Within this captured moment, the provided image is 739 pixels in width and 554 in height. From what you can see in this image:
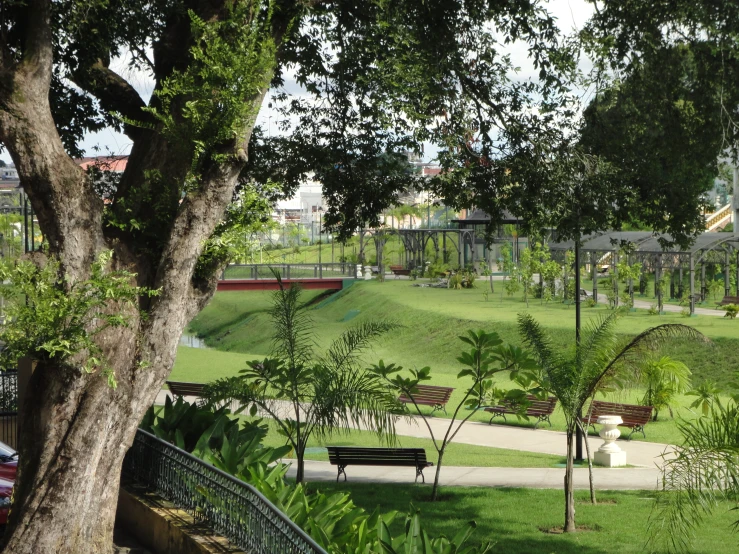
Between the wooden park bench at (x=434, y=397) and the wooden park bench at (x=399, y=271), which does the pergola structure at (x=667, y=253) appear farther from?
the wooden park bench at (x=399, y=271)

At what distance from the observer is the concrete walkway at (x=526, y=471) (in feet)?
42.5

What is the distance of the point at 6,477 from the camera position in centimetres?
848

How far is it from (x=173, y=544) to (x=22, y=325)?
2.05 m

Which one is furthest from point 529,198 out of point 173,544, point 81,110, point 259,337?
point 259,337

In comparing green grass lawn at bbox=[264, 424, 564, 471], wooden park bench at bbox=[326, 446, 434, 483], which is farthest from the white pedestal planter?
wooden park bench at bbox=[326, 446, 434, 483]

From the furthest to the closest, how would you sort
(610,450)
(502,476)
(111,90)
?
(610,450) < (502,476) < (111,90)

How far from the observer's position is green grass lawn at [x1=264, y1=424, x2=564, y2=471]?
14534 millimetres

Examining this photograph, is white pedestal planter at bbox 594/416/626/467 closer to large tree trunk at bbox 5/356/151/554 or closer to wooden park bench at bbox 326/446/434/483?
wooden park bench at bbox 326/446/434/483

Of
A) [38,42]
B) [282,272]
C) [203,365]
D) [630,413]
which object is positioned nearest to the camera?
[38,42]

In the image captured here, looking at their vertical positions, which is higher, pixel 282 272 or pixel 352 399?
pixel 282 272

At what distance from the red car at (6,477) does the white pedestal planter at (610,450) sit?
918 centimetres

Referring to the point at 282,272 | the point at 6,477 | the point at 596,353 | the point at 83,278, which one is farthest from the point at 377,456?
the point at 282,272

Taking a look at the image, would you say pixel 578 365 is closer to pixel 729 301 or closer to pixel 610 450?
pixel 610 450

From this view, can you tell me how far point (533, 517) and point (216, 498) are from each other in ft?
18.4
